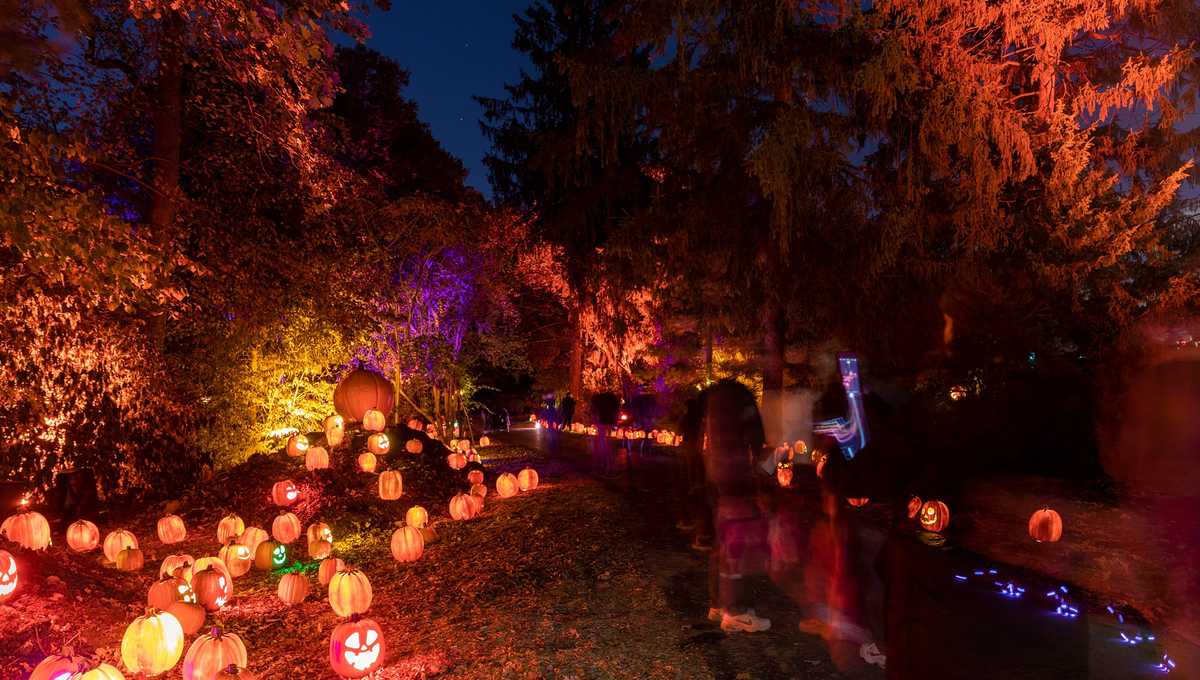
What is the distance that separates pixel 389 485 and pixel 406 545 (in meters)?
2.73

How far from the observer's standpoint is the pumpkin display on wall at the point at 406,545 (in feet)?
29.3

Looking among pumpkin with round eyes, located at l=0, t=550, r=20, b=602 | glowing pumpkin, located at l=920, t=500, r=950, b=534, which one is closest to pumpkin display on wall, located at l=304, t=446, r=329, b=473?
pumpkin with round eyes, located at l=0, t=550, r=20, b=602

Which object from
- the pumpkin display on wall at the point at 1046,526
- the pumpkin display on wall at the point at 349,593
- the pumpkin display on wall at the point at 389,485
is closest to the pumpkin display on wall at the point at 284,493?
the pumpkin display on wall at the point at 389,485

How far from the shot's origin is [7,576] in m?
6.37

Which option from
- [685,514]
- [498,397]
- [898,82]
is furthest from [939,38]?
[498,397]

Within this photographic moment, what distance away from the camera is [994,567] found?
26.0ft

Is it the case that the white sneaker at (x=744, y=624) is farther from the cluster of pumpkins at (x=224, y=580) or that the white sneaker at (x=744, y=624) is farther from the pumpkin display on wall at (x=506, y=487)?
the pumpkin display on wall at (x=506, y=487)

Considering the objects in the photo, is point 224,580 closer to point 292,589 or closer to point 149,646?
point 292,589

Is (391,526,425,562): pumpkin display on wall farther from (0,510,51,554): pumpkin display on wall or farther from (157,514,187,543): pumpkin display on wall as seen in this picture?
(0,510,51,554): pumpkin display on wall

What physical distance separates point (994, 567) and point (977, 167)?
17.3ft

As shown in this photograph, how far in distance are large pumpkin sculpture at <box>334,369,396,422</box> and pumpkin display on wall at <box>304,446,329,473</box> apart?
1.29 meters

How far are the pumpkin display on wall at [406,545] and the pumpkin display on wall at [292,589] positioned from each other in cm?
158

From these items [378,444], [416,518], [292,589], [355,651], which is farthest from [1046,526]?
[378,444]

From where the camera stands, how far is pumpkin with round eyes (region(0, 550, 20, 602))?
6.31 meters
